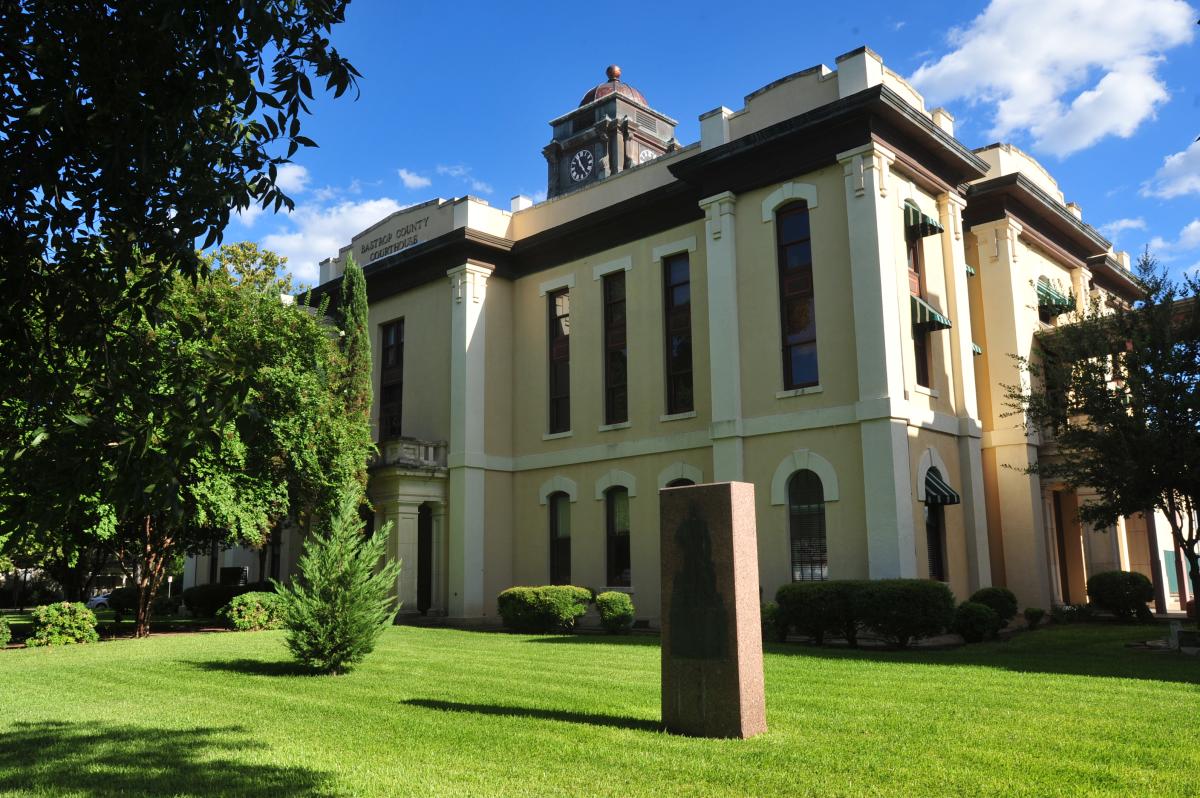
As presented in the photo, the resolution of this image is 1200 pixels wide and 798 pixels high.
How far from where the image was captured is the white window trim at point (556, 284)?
98.2 ft

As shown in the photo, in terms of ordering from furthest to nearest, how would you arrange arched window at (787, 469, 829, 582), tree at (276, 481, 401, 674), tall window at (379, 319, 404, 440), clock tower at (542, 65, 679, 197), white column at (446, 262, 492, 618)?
clock tower at (542, 65, 679, 197)
tall window at (379, 319, 404, 440)
white column at (446, 262, 492, 618)
arched window at (787, 469, 829, 582)
tree at (276, 481, 401, 674)

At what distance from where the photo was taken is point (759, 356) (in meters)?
24.2

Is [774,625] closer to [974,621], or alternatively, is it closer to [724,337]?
[974,621]

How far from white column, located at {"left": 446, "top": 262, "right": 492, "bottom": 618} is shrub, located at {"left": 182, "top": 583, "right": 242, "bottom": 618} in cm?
930

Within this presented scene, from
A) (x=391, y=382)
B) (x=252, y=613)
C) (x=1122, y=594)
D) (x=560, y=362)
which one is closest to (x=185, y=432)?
(x=252, y=613)

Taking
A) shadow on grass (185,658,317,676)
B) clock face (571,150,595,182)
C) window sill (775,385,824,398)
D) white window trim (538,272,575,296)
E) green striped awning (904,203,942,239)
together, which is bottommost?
shadow on grass (185,658,317,676)

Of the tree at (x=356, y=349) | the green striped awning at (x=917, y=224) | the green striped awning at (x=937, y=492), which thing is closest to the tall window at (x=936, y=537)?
the green striped awning at (x=937, y=492)

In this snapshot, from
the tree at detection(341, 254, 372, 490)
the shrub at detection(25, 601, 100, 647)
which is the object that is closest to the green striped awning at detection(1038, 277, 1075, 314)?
the tree at detection(341, 254, 372, 490)

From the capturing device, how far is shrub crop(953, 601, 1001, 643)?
19.7 m

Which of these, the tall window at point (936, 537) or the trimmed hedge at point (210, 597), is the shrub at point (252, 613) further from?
the tall window at point (936, 537)

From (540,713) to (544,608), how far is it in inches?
549

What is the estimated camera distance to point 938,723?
9.54 m

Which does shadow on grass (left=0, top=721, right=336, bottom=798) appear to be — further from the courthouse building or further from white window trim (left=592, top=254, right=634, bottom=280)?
white window trim (left=592, top=254, right=634, bottom=280)

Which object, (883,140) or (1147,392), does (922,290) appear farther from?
(1147,392)
